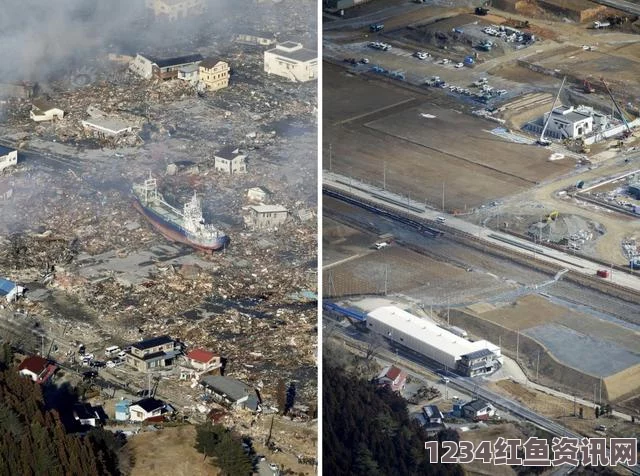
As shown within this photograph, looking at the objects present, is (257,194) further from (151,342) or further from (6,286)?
(151,342)

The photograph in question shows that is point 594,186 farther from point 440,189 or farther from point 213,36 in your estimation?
point 213,36

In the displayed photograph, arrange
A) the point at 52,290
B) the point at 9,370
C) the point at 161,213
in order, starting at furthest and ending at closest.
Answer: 1. the point at 161,213
2. the point at 52,290
3. the point at 9,370

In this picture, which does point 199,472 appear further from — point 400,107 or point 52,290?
point 400,107

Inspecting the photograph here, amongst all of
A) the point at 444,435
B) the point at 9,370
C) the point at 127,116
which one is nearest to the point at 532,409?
the point at 444,435

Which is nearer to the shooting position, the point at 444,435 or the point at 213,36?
the point at 444,435

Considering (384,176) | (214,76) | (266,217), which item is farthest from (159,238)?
(214,76)

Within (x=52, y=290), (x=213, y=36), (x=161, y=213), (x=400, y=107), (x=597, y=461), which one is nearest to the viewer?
(x=597, y=461)
